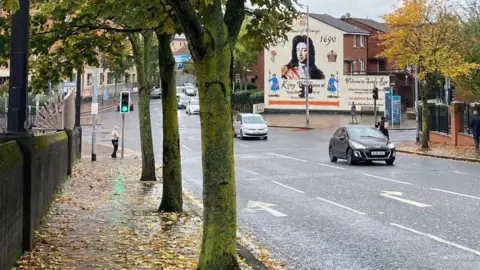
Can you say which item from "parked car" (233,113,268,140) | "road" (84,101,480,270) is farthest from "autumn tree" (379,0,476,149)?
"parked car" (233,113,268,140)

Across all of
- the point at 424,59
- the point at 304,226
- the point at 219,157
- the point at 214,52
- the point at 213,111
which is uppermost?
the point at 424,59

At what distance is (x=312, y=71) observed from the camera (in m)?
65.2

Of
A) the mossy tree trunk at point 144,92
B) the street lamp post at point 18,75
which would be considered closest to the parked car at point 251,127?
the mossy tree trunk at point 144,92

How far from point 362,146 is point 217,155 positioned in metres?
17.7

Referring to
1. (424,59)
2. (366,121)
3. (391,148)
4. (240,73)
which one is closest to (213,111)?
(391,148)

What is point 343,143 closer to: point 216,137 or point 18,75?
point 18,75

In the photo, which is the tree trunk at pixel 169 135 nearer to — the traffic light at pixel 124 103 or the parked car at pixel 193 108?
the traffic light at pixel 124 103

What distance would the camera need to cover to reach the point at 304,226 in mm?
11062

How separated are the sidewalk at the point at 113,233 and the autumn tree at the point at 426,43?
62.1ft

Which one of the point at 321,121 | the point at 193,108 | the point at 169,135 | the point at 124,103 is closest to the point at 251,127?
the point at 124,103

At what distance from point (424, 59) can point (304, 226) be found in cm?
2310

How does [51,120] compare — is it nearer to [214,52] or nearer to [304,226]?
[304,226]

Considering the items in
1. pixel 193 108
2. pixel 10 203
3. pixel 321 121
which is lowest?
pixel 10 203

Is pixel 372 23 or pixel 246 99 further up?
pixel 372 23
